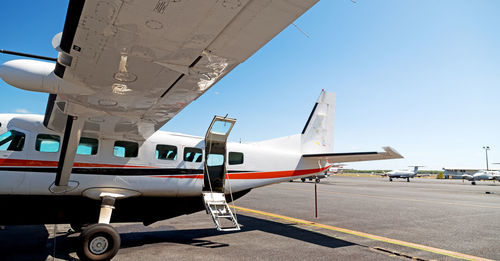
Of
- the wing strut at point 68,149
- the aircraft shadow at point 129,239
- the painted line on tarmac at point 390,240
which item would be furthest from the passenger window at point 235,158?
the wing strut at point 68,149

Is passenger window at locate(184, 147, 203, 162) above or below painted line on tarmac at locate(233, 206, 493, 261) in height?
above

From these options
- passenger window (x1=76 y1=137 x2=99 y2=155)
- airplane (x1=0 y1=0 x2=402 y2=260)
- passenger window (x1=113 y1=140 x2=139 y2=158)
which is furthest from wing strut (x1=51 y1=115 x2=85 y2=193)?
passenger window (x1=113 y1=140 x2=139 y2=158)

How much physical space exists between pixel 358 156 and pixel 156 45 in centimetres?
757

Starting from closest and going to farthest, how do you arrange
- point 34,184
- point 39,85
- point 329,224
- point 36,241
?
point 39,85, point 34,184, point 36,241, point 329,224

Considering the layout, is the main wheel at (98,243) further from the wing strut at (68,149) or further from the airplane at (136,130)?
the wing strut at (68,149)

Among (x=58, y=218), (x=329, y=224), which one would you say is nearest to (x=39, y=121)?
(x=58, y=218)

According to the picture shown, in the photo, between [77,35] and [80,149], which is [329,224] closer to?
[80,149]

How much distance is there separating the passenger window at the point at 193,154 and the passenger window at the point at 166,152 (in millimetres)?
306

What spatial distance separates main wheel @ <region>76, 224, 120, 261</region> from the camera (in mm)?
5395

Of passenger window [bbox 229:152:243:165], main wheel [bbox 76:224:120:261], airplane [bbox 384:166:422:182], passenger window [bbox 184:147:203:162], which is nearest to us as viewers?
main wheel [bbox 76:224:120:261]

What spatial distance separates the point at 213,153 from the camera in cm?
849

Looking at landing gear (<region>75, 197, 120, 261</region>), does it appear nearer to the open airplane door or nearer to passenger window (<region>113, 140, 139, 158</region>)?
passenger window (<region>113, 140, 139, 158</region>)

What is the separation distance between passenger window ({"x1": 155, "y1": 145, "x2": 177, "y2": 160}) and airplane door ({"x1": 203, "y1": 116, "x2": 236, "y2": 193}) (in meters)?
0.94

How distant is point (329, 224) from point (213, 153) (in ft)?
15.2
